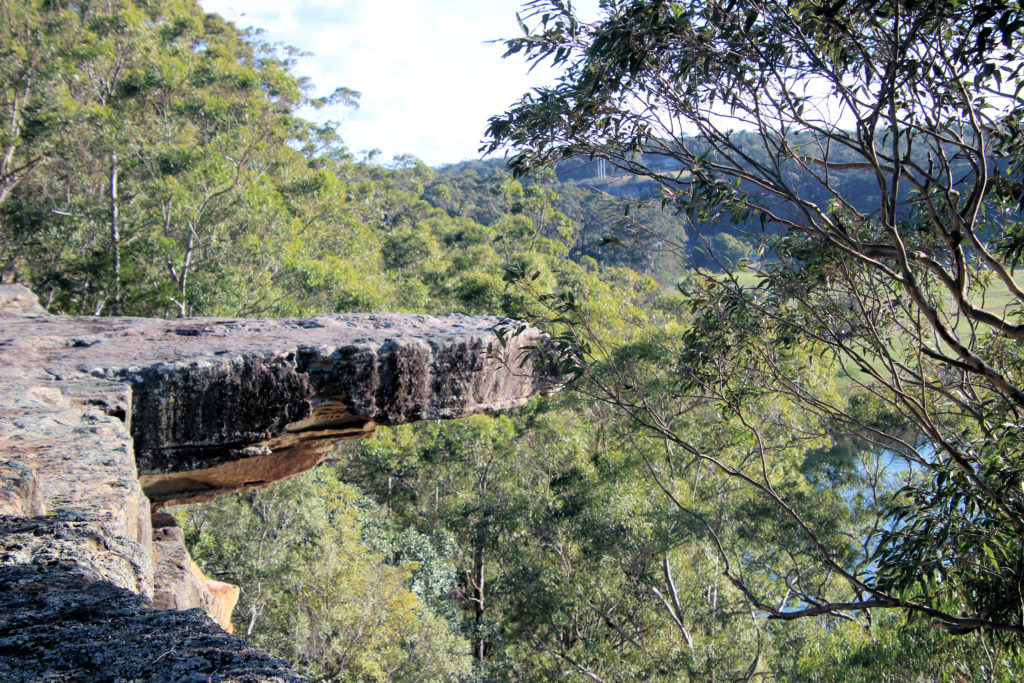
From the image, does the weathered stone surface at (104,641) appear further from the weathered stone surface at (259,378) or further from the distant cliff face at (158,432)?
the weathered stone surface at (259,378)

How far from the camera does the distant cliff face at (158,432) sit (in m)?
1.35

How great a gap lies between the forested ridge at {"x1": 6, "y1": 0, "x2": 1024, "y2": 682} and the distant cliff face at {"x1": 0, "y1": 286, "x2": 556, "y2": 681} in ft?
3.50

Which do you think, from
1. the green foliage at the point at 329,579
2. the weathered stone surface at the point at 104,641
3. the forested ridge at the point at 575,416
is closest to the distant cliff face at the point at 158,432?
the weathered stone surface at the point at 104,641

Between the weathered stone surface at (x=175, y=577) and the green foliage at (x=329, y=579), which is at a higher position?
the weathered stone surface at (x=175, y=577)

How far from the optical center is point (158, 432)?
3834 mm

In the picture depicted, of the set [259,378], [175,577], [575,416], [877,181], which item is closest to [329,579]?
[575,416]

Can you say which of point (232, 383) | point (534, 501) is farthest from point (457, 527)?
point (232, 383)

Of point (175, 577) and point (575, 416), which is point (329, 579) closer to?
point (575, 416)

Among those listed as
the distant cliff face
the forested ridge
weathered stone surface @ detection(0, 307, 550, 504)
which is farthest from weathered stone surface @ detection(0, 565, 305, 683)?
the forested ridge

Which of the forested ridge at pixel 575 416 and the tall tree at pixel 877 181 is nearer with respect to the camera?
the tall tree at pixel 877 181

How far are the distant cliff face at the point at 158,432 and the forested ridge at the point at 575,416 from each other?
1066 mm

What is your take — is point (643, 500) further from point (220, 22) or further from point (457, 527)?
point (220, 22)

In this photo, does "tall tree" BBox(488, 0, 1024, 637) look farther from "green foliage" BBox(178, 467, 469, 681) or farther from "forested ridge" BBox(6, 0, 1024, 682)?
"green foliage" BBox(178, 467, 469, 681)

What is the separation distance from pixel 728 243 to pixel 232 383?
5.63 meters
